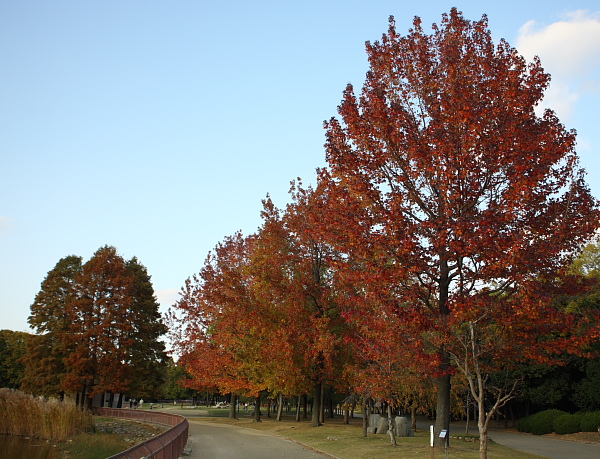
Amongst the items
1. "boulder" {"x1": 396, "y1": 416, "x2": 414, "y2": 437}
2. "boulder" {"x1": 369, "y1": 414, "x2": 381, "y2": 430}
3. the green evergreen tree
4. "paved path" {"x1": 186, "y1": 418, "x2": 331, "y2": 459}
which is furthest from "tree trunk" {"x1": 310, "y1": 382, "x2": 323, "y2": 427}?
the green evergreen tree

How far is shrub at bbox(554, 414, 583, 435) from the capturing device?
34.6 meters

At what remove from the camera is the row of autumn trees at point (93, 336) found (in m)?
46.7

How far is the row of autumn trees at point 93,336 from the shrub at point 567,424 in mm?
33136

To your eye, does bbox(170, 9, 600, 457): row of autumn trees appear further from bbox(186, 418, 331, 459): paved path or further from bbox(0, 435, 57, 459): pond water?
bbox(0, 435, 57, 459): pond water

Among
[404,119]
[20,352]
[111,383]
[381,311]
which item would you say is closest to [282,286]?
[381,311]

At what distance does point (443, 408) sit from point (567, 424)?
70.2 ft

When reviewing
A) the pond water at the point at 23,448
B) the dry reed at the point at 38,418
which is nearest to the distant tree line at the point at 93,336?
the dry reed at the point at 38,418

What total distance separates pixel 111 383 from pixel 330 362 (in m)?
25.1

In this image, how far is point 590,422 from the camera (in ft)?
109

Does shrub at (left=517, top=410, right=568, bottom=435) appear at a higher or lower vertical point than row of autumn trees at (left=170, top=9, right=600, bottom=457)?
lower

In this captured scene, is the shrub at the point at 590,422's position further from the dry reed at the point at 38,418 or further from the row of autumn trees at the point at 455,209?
the dry reed at the point at 38,418

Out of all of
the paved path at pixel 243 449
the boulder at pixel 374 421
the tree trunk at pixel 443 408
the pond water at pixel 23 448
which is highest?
the tree trunk at pixel 443 408

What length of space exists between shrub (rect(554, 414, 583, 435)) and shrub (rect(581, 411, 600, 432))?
487mm

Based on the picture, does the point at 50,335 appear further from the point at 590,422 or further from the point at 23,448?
the point at 590,422
